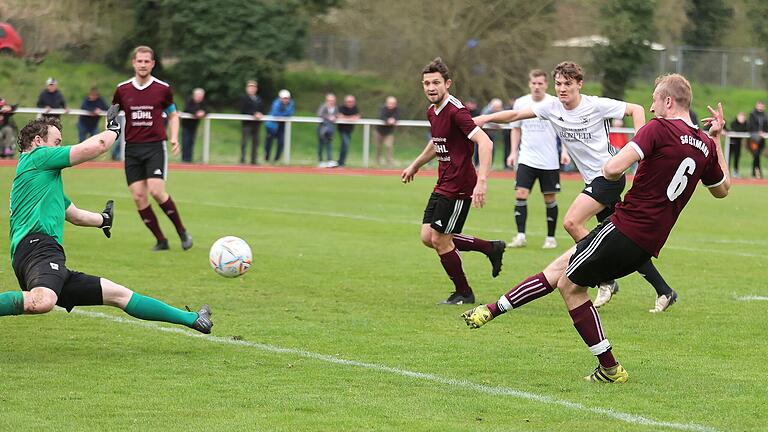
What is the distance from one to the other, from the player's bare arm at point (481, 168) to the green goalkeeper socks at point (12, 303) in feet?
12.0

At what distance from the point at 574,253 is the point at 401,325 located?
224 centimetres

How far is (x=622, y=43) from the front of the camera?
4459cm

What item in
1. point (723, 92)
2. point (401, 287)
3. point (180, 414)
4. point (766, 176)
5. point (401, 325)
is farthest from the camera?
point (723, 92)

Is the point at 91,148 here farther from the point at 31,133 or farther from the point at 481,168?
the point at 481,168

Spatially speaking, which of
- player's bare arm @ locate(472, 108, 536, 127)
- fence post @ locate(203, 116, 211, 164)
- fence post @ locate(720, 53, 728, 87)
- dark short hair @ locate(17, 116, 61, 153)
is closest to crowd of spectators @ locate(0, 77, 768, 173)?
fence post @ locate(203, 116, 211, 164)

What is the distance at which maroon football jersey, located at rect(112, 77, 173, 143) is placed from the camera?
43.0 ft

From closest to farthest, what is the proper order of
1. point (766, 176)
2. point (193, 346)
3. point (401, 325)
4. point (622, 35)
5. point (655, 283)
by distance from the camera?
point (193, 346) → point (401, 325) → point (655, 283) → point (766, 176) → point (622, 35)

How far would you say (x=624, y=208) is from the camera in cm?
689

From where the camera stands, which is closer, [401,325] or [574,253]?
[574,253]

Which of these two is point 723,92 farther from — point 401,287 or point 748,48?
point 401,287

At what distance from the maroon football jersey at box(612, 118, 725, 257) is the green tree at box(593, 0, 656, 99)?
3879cm

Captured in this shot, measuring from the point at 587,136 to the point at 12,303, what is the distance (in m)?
5.27

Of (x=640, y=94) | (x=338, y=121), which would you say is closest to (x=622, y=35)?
(x=640, y=94)

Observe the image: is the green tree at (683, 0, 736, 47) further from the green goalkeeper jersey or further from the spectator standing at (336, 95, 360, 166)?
the green goalkeeper jersey
